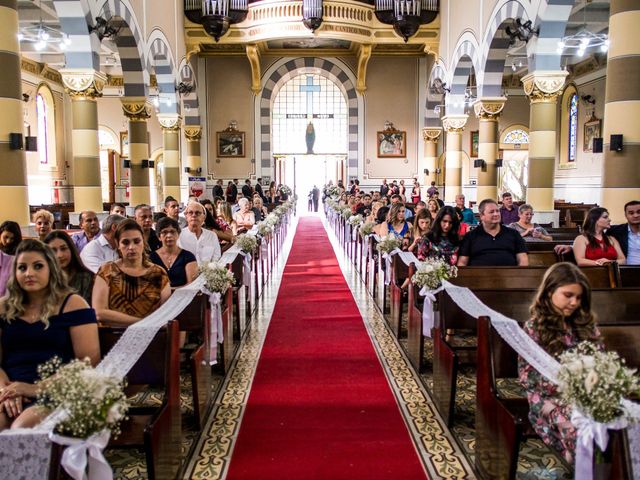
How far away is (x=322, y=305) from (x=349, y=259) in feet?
14.6

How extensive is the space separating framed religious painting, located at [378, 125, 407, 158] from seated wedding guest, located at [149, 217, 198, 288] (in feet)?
63.2

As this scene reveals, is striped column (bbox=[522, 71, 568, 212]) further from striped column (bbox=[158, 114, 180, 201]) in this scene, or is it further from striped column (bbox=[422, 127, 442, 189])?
striped column (bbox=[422, 127, 442, 189])

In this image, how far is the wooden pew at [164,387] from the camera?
3.18 meters

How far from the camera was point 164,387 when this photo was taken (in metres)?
3.41

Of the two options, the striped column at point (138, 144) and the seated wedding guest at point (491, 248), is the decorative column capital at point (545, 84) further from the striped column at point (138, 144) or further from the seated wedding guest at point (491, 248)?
the striped column at point (138, 144)

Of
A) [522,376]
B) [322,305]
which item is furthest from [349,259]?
[522,376]

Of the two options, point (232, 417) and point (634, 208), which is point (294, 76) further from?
point (232, 417)

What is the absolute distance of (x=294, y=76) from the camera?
24250 mm

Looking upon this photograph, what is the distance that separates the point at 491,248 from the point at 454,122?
40.2 feet

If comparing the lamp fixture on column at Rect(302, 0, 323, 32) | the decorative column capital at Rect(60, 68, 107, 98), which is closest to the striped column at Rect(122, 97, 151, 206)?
the decorative column capital at Rect(60, 68, 107, 98)

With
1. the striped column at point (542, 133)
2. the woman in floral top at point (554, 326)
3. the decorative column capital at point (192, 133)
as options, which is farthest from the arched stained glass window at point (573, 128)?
the woman in floral top at point (554, 326)

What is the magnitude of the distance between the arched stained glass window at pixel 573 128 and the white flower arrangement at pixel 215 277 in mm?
18897

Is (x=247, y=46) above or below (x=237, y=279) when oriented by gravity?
above

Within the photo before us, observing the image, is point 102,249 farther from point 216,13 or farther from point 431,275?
point 216,13
